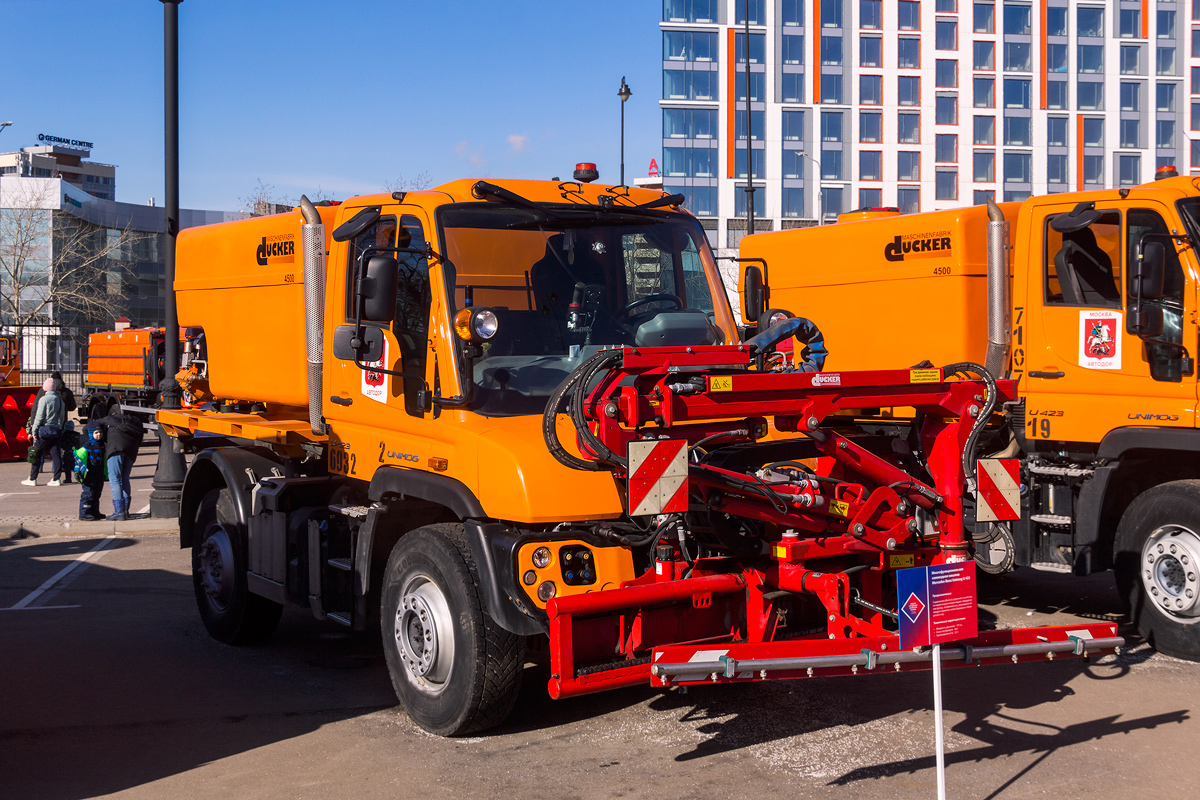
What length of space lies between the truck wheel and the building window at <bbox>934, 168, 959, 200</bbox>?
245 ft

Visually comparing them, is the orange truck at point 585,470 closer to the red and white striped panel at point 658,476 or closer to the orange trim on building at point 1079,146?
the red and white striped panel at point 658,476

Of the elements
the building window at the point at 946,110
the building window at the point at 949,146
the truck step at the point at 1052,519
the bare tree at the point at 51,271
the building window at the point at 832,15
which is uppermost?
the building window at the point at 832,15

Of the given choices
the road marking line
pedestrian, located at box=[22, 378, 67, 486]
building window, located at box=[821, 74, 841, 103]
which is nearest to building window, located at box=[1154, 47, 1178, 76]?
building window, located at box=[821, 74, 841, 103]

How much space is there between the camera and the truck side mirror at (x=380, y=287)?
599cm

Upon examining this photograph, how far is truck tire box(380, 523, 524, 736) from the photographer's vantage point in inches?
225

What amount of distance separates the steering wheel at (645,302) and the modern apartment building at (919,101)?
68.9m

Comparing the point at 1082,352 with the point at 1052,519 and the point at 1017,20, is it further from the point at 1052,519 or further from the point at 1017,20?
the point at 1017,20

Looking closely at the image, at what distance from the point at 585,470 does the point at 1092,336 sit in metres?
4.37

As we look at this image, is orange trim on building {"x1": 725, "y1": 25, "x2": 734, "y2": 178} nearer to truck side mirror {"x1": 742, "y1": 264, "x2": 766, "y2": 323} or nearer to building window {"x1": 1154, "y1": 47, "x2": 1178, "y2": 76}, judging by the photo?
building window {"x1": 1154, "y1": 47, "x2": 1178, "y2": 76}

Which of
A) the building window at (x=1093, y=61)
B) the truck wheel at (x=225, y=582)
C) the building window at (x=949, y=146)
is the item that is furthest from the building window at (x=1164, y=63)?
the truck wheel at (x=225, y=582)

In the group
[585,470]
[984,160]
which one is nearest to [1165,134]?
[984,160]

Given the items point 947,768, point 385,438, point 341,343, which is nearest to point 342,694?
point 385,438

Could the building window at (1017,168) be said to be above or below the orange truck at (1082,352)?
above

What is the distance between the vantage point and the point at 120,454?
14172 millimetres
